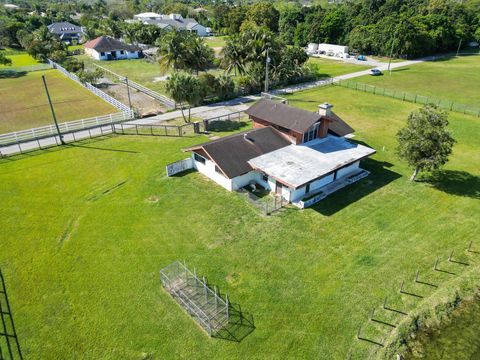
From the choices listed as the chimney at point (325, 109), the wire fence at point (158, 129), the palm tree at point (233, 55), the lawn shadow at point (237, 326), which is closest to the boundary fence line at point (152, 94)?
the wire fence at point (158, 129)

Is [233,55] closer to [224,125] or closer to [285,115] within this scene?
[224,125]

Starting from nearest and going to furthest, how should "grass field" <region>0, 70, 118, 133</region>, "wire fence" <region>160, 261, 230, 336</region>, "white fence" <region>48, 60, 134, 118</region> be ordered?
"wire fence" <region>160, 261, 230, 336</region> < "grass field" <region>0, 70, 118, 133</region> < "white fence" <region>48, 60, 134, 118</region>

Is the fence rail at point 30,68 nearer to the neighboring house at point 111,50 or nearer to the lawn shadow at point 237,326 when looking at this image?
the neighboring house at point 111,50

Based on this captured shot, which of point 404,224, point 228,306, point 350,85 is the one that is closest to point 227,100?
point 350,85

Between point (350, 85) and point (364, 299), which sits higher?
point (350, 85)

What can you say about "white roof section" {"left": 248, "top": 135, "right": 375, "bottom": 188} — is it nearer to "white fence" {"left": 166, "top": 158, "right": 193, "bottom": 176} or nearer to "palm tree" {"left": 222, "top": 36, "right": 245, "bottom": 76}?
"white fence" {"left": 166, "top": 158, "right": 193, "bottom": 176}

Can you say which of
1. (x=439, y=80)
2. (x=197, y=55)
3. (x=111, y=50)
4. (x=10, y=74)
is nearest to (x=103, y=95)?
(x=197, y=55)

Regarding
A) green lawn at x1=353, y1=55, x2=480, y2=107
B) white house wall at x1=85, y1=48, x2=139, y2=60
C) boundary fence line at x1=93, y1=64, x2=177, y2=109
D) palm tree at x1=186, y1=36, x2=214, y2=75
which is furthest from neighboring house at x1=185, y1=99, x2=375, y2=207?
white house wall at x1=85, y1=48, x2=139, y2=60

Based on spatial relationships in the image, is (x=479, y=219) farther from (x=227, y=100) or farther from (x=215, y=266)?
(x=227, y=100)
